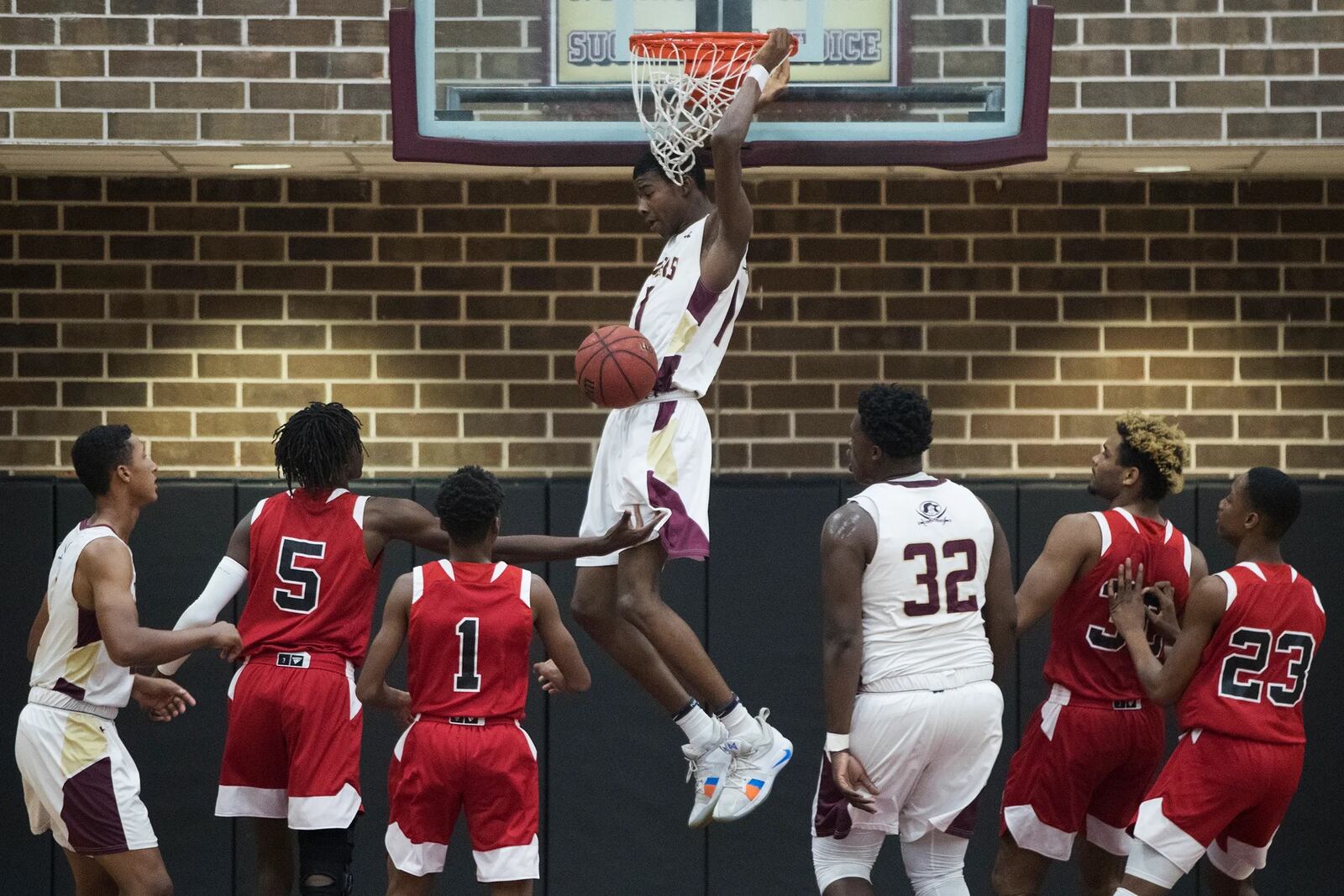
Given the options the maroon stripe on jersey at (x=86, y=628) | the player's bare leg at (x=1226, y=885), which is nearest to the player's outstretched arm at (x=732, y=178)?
the maroon stripe on jersey at (x=86, y=628)

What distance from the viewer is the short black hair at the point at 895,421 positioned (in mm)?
5555

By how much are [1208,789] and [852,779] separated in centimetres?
132

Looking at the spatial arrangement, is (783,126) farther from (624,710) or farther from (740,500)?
(624,710)

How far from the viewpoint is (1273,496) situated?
5879mm

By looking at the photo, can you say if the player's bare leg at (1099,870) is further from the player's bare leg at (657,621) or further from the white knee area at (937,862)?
the player's bare leg at (657,621)

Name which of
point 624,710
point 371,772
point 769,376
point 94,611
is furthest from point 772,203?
point 94,611

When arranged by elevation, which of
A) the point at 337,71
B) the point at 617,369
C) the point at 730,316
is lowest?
the point at 617,369

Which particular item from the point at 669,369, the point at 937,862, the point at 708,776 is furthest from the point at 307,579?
the point at 937,862

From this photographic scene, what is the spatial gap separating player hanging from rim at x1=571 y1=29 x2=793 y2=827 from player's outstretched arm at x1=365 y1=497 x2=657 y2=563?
0.12 metres

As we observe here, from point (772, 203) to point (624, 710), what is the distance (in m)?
2.63

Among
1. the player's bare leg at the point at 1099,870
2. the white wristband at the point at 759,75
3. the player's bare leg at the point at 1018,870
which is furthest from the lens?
the player's bare leg at the point at 1099,870

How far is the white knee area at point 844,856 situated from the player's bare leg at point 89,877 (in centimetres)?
252

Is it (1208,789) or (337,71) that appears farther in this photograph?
(337,71)

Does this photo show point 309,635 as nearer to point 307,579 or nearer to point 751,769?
point 307,579
